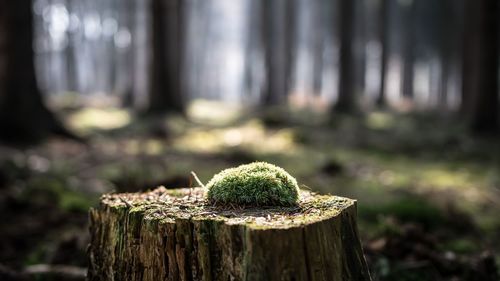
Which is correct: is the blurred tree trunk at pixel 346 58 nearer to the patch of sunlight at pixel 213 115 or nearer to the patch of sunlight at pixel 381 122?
the patch of sunlight at pixel 381 122

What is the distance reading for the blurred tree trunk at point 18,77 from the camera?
1177cm

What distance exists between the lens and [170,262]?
3.02 m

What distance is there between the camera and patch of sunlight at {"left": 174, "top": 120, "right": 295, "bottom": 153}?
42.9 ft

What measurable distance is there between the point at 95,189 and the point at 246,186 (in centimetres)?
573

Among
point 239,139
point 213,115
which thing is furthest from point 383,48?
point 239,139

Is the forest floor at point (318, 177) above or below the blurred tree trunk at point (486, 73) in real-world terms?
below

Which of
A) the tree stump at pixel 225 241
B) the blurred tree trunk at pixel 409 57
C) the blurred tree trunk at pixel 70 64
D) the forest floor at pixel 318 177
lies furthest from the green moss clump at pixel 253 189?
the blurred tree trunk at pixel 70 64

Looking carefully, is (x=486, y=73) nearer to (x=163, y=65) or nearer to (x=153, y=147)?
(x=153, y=147)

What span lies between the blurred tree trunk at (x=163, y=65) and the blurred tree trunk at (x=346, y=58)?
6784mm

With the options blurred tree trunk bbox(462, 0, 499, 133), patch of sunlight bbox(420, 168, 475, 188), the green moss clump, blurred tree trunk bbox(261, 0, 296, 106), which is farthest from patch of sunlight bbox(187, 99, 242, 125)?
the green moss clump

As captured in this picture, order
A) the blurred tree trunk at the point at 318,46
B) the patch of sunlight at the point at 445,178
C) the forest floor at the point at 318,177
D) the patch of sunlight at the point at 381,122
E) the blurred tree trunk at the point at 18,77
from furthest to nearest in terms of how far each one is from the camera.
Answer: the blurred tree trunk at the point at 318,46 < the patch of sunlight at the point at 381,122 < the blurred tree trunk at the point at 18,77 < the patch of sunlight at the point at 445,178 < the forest floor at the point at 318,177

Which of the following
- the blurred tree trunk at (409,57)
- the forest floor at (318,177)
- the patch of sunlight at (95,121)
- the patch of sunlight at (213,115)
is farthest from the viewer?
the blurred tree trunk at (409,57)

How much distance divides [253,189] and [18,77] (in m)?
10.4

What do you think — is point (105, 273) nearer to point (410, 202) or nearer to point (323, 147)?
point (410, 202)
